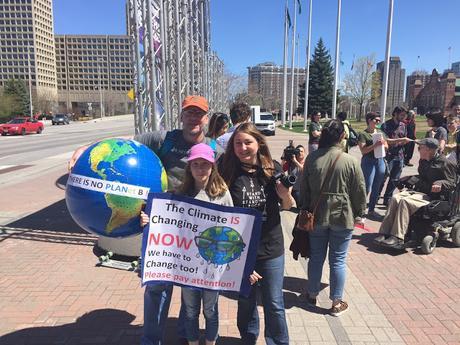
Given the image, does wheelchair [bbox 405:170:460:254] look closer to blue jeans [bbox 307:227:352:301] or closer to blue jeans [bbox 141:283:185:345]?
blue jeans [bbox 307:227:352:301]

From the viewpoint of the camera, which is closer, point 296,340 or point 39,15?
point 296,340

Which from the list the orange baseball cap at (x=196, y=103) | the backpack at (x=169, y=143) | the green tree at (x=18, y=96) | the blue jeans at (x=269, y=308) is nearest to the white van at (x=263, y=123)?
the backpack at (x=169, y=143)

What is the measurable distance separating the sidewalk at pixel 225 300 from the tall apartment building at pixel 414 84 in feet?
467

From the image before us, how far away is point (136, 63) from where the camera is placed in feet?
22.4

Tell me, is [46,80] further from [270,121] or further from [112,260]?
[112,260]

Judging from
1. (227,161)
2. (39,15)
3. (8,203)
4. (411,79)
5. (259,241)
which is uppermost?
(39,15)

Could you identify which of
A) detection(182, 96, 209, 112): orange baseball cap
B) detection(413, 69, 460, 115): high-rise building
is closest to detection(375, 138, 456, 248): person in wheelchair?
detection(182, 96, 209, 112): orange baseball cap

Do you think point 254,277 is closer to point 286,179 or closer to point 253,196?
point 253,196

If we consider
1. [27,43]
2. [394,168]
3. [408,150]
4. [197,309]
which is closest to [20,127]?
[408,150]

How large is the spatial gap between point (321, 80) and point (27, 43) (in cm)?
10177

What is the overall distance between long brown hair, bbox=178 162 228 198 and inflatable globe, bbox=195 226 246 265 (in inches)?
9.5

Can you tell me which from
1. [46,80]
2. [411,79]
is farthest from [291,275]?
[411,79]

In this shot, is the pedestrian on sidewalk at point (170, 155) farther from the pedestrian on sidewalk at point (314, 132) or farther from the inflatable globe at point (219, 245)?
the pedestrian on sidewalk at point (314, 132)

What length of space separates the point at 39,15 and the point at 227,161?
145182 millimetres
